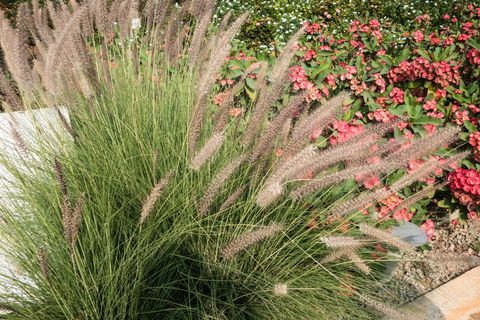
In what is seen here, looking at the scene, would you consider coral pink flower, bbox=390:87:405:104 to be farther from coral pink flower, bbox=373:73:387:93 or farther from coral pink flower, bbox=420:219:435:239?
coral pink flower, bbox=420:219:435:239

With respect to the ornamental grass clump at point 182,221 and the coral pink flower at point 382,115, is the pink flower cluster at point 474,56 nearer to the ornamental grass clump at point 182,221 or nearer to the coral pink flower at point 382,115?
the coral pink flower at point 382,115

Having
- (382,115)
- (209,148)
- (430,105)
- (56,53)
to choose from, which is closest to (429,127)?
(430,105)

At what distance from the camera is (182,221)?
71.5 inches

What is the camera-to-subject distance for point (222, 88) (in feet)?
11.0

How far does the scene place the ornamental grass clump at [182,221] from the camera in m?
1.61

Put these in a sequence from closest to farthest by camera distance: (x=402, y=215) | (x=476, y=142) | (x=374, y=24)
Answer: (x=402, y=215) < (x=476, y=142) < (x=374, y=24)

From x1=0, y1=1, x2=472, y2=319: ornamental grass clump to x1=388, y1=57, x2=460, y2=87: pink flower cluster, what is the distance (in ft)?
4.43

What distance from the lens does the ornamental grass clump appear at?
1.61 m

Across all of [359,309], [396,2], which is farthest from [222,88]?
[396,2]

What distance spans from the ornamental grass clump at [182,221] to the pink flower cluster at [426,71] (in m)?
1.35

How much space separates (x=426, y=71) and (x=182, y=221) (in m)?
2.02

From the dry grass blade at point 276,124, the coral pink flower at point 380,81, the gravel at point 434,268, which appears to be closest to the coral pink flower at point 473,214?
the gravel at point 434,268

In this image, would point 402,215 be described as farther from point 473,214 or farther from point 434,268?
point 473,214

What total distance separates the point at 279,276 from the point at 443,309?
2.90ft
